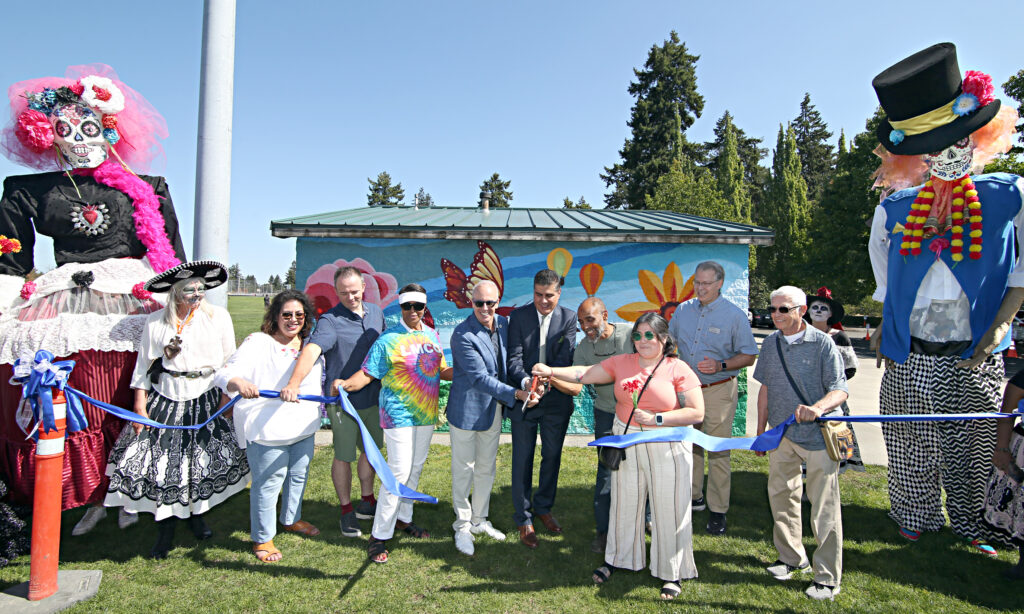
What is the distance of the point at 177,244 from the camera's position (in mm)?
4629

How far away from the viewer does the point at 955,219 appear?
4070 mm

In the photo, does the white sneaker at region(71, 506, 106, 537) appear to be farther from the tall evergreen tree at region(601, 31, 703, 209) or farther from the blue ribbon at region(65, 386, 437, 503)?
the tall evergreen tree at region(601, 31, 703, 209)

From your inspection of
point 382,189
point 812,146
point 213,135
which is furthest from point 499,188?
point 213,135

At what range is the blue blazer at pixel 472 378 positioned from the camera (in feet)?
12.5

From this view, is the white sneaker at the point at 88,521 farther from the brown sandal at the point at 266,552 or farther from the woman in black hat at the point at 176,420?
the brown sandal at the point at 266,552

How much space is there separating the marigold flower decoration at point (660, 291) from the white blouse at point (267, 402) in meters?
4.87

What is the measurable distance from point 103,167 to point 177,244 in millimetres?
770

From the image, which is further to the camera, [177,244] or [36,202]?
[177,244]

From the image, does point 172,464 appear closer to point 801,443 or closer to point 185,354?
point 185,354

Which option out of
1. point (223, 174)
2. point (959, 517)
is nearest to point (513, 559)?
point (959, 517)

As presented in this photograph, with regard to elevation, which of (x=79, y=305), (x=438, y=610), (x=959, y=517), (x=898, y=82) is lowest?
(x=438, y=610)

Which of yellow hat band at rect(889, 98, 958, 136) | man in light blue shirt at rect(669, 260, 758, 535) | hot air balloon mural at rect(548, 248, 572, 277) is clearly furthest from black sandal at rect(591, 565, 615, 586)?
hot air balloon mural at rect(548, 248, 572, 277)

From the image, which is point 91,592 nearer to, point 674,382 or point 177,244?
point 177,244

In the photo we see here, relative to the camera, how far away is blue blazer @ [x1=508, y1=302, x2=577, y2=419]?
13.6ft
